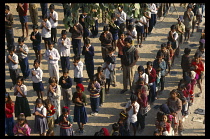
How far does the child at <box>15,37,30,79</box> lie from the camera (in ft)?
52.6

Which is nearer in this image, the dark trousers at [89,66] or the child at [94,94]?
the child at [94,94]

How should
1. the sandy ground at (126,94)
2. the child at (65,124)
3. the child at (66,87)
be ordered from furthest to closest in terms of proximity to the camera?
1. the sandy ground at (126,94)
2. the child at (66,87)
3. the child at (65,124)

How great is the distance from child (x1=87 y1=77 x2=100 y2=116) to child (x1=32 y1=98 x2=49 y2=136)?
5.24ft

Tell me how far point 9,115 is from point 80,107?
2.04 meters

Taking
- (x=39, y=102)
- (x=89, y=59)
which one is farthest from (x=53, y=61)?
(x=39, y=102)

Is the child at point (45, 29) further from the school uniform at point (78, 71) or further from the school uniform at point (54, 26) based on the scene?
the school uniform at point (78, 71)

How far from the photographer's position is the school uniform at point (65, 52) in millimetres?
16312

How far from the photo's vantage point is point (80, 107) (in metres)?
14.0

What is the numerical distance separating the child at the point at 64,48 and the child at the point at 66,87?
1.96 metres

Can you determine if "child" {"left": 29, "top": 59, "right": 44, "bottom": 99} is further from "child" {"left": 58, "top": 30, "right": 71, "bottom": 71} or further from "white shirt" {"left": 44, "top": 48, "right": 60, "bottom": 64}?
"child" {"left": 58, "top": 30, "right": 71, "bottom": 71}

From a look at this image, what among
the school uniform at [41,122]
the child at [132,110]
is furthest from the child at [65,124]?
the child at [132,110]

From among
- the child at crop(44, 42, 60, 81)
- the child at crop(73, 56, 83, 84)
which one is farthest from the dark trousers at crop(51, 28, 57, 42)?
the child at crop(73, 56, 83, 84)

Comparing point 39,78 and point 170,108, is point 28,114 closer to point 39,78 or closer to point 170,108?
point 39,78
